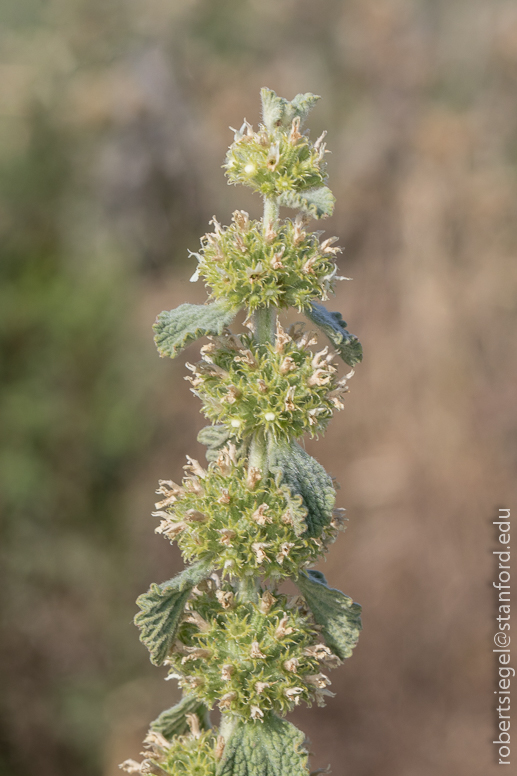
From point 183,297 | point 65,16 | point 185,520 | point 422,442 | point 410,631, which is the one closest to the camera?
point 185,520

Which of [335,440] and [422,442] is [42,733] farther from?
[422,442]

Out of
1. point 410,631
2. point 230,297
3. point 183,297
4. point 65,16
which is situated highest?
point 65,16

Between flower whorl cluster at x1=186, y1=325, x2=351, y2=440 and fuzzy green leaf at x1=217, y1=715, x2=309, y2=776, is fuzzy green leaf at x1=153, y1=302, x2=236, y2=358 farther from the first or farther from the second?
fuzzy green leaf at x1=217, y1=715, x2=309, y2=776

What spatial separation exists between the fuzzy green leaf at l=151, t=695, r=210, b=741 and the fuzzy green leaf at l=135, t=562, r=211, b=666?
1.05 ft

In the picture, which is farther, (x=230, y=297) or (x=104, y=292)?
(x=104, y=292)

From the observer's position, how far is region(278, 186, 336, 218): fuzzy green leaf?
1899mm

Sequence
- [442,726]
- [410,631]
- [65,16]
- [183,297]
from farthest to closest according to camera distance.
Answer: [65,16] → [183,297] → [410,631] → [442,726]

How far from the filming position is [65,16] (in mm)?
11836

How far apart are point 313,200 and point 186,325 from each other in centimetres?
51

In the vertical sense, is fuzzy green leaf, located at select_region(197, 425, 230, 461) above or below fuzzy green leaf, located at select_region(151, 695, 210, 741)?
above

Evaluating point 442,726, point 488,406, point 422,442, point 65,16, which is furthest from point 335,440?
point 65,16

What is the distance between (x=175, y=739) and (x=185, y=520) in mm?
720

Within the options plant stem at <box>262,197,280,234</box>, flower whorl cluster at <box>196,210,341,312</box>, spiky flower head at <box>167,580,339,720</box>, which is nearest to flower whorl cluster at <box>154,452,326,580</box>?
spiky flower head at <box>167,580,339,720</box>

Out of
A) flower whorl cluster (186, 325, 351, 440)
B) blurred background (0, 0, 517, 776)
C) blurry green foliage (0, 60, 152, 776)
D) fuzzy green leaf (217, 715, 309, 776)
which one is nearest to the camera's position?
fuzzy green leaf (217, 715, 309, 776)
